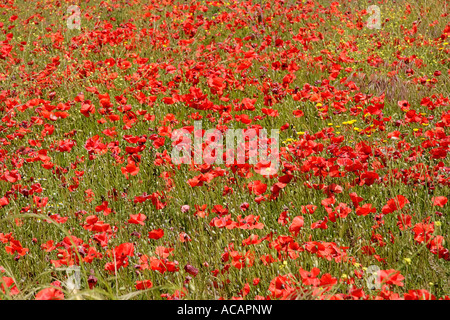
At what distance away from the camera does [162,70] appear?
5.77m

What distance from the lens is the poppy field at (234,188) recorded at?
2195 mm

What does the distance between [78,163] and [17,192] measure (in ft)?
1.75

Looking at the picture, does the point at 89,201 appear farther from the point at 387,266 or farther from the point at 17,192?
the point at 387,266

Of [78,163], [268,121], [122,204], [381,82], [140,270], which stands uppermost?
[381,82]

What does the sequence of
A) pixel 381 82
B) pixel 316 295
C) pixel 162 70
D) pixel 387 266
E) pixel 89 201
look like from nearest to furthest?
pixel 316 295 → pixel 387 266 → pixel 89 201 → pixel 381 82 → pixel 162 70

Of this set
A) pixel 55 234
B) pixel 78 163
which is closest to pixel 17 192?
pixel 78 163

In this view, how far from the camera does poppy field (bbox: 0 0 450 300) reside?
86.4 inches

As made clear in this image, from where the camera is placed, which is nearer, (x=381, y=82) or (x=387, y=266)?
(x=387, y=266)

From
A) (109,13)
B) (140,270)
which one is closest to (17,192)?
(140,270)

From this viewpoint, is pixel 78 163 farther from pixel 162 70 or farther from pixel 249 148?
pixel 162 70

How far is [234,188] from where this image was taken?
319cm

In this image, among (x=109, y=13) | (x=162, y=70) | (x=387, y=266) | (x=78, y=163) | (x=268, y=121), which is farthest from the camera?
(x=109, y=13)

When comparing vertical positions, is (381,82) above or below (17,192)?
above

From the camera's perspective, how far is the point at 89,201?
10.5 feet
